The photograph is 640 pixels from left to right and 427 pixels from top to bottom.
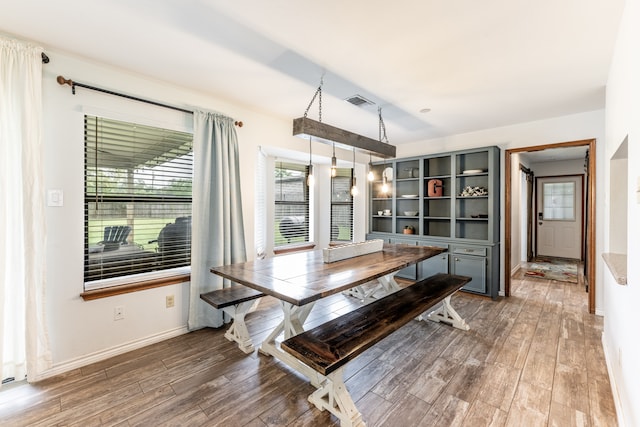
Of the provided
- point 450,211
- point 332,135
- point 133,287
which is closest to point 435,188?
point 450,211

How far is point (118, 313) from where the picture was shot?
2482 millimetres

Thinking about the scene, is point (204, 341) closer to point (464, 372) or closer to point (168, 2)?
point (464, 372)

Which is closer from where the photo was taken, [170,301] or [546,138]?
[170,301]

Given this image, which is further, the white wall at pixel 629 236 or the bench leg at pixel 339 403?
the bench leg at pixel 339 403

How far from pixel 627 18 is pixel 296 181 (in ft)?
12.9

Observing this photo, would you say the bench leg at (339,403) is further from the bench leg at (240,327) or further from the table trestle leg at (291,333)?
the bench leg at (240,327)

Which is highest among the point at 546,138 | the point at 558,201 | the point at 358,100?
the point at 358,100

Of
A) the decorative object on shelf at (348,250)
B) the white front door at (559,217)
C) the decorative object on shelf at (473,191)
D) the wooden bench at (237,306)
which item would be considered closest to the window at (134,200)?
the wooden bench at (237,306)

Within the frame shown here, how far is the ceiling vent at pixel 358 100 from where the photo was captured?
293 cm

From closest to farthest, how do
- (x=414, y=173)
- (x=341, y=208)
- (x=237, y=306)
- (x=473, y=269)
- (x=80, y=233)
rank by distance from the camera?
(x=80, y=233) < (x=237, y=306) < (x=473, y=269) < (x=414, y=173) < (x=341, y=208)

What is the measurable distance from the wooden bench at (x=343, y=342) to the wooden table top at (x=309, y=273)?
0.89 ft

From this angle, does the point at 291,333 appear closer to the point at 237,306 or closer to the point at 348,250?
the point at 237,306

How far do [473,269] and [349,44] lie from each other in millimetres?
3472

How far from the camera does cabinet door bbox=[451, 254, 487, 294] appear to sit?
13.0ft
